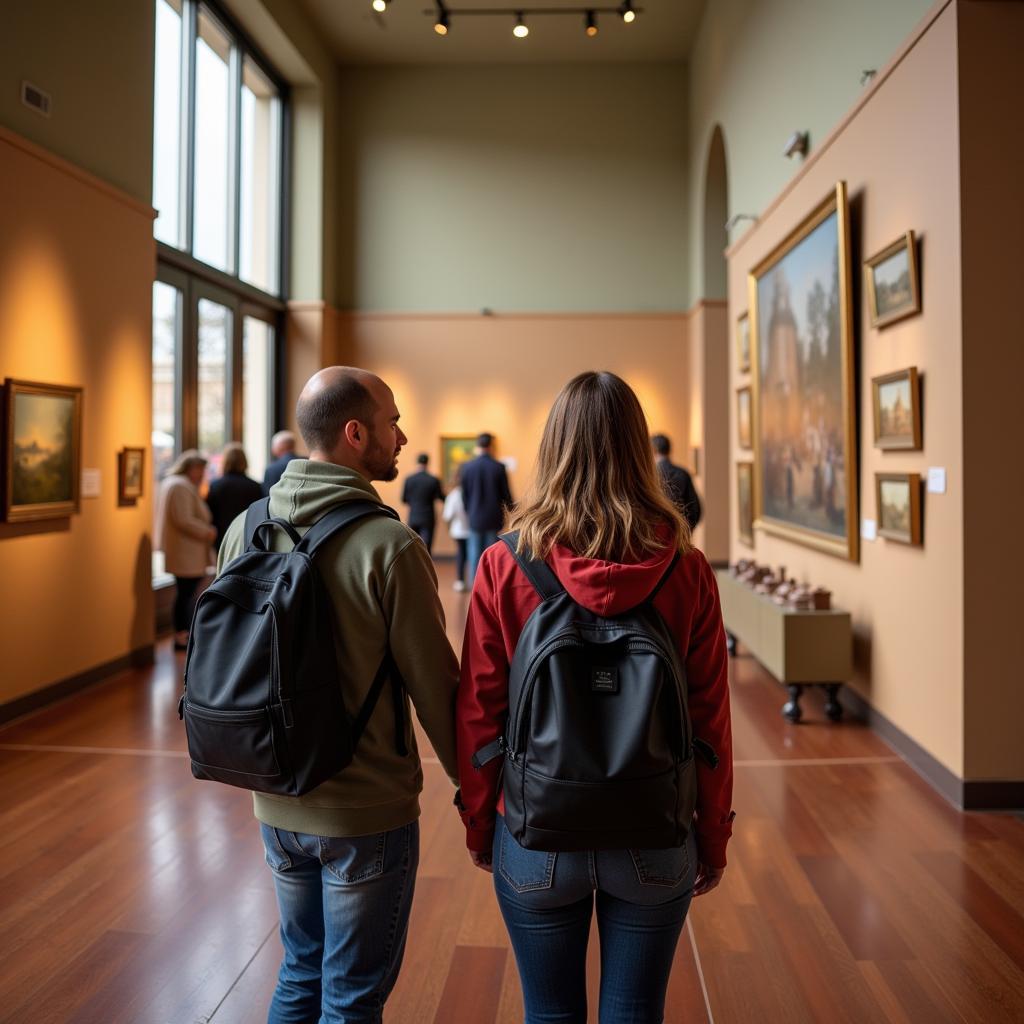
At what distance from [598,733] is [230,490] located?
860 centimetres

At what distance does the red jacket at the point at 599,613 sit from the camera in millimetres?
1836

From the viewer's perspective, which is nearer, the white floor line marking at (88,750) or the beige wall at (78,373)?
the white floor line marking at (88,750)

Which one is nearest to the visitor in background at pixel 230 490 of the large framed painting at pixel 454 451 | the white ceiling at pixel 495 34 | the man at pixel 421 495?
the man at pixel 421 495

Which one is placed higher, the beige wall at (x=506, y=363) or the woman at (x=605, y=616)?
the beige wall at (x=506, y=363)

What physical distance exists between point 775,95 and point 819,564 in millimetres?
5007

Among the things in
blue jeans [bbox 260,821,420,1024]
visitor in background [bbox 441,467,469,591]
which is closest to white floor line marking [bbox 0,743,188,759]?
blue jeans [bbox 260,821,420,1024]

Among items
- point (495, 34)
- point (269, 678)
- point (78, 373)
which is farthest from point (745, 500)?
point (495, 34)

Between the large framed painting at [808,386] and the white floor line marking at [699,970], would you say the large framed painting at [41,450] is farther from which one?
the large framed painting at [808,386]

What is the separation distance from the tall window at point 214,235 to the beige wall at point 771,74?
6285 mm

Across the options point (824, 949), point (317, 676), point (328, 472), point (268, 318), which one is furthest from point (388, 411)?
point (268, 318)

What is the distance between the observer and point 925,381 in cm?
568

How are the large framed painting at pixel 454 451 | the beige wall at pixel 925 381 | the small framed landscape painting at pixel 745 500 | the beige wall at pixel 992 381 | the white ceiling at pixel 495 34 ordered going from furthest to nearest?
the large framed painting at pixel 454 451 → the white ceiling at pixel 495 34 → the small framed landscape painting at pixel 745 500 → the beige wall at pixel 925 381 → the beige wall at pixel 992 381

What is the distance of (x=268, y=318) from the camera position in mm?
15125

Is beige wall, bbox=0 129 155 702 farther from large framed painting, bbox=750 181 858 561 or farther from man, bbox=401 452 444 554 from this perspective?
large framed painting, bbox=750 181 858 561
